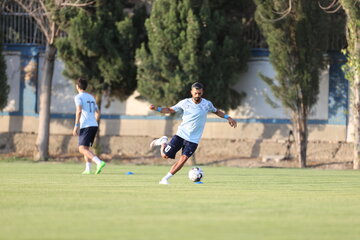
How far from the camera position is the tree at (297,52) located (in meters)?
29.0

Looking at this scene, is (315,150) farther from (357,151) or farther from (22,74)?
(22,74)

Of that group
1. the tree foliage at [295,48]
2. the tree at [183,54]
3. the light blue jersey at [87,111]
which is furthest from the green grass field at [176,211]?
the tree foliage at [295,48]

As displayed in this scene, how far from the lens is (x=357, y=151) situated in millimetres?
28562

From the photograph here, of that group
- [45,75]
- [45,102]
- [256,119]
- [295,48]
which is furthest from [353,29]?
[45,102]

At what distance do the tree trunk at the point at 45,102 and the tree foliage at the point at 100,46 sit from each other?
0.76 meters

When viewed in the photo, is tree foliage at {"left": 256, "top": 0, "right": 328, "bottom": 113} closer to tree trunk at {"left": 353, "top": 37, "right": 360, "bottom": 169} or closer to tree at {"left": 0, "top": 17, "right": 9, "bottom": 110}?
tree trunk at {"left": 353, "top": 37, "right": 360, "bottom": 169}

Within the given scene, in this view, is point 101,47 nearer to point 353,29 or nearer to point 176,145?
point 353,29

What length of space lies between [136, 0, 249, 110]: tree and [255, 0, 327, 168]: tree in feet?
5.34

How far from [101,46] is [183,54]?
3.34 meters

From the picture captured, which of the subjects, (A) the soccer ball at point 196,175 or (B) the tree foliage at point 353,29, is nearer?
(A) the soccer ball at point 196,175

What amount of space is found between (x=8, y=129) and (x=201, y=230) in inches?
1010

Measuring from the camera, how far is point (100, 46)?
30.5m

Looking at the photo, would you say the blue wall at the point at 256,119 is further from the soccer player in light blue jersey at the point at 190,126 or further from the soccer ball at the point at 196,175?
the soccer player in light blue jersey at the point at 190,126

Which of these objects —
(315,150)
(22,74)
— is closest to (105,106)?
(22,74)
